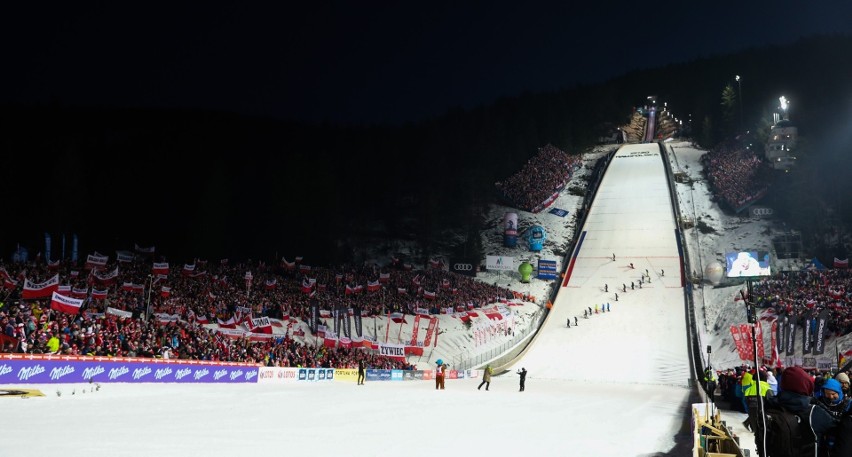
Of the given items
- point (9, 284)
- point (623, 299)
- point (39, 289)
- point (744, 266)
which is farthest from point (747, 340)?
point (9, 284)

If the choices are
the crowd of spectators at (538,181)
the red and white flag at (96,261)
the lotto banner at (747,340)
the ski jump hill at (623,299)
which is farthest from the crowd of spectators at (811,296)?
the crowd of spectators at (538,181)

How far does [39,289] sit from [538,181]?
75.8m

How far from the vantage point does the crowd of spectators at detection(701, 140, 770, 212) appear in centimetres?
7818

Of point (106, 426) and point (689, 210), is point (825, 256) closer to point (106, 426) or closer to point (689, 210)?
point (689, 210)

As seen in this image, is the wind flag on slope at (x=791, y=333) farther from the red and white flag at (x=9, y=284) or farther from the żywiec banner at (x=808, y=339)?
the red and white flag at (x=9, y=284)

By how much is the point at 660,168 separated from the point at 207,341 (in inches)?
3423

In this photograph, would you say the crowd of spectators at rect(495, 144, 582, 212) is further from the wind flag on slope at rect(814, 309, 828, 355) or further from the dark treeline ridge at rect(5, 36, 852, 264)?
the wind flag on slope at rect(814, 309, 828, 355)

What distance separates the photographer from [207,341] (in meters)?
27.0

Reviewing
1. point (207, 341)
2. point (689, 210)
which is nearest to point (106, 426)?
point (207, 341)

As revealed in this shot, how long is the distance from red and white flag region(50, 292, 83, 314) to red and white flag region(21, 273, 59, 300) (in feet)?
7.07

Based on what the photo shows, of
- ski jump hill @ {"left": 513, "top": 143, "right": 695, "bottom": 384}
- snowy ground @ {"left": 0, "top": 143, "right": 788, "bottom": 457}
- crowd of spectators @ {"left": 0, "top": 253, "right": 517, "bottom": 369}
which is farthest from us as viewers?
ski jump hill @ {"left": 513, "top": 143, "right": 695, "bottom": 384}

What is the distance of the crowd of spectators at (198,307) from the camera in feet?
72.3

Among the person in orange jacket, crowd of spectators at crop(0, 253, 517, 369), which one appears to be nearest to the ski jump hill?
crowd of spectators at crop(0, 253, 517, 369)

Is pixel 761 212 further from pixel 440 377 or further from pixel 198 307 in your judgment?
pixel 198 307
